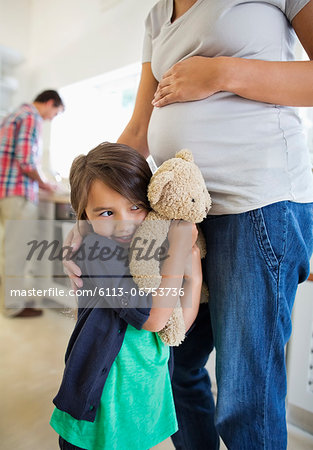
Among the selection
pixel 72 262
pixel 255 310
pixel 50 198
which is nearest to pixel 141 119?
pixel 72 262

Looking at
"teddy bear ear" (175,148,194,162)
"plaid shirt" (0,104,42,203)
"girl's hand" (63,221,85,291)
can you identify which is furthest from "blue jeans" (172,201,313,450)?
"plaid shirt" (0,104,42,203)

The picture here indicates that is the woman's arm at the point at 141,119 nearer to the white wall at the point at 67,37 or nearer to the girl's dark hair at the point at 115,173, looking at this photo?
the girl's dark hair at the point at 115,173

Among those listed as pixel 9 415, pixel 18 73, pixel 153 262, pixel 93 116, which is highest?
pixel 18 73

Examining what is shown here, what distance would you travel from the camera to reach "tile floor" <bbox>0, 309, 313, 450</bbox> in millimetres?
1028

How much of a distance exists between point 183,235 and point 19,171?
1608mm

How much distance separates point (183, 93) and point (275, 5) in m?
0.19

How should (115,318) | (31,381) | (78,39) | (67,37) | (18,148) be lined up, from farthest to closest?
(67,37) → (78,39) → (18,148) → (31,381) → (115,318)

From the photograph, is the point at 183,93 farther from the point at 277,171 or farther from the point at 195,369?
the point at 195,369

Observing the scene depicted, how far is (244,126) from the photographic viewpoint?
0.52 meters

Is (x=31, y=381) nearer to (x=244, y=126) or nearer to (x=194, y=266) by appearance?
(x=194, y=266)

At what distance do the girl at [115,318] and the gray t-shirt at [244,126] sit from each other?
10 cm

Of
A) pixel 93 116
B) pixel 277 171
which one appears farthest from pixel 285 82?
pixel 93 116

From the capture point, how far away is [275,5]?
51 centimetres

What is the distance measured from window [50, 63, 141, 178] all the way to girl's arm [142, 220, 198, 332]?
173cm
